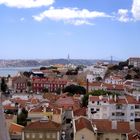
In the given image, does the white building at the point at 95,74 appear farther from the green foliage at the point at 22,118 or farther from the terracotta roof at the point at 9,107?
the green foliage at the point at 22,118

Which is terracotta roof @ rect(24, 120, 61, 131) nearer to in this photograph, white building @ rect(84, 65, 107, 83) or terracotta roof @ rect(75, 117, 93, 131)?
terracotta roof @ rect(75, 117, 93, 131)

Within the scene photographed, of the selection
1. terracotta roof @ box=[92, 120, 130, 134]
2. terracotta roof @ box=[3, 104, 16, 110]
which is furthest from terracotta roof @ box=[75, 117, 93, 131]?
terracotta roof @ box=[3, 104, 16, 110]

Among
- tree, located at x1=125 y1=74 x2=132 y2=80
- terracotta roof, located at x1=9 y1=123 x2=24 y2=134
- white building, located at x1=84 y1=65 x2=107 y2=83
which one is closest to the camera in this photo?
terracotta roof, located at x1=9 y1=123 x2=24 y2=134

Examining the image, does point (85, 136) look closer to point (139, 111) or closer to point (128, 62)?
point (139, 111)

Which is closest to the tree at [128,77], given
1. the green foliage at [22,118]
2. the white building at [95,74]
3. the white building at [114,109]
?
the white building at [95,74]

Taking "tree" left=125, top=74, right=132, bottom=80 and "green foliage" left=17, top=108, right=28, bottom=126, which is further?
"tree" left=125, top=74, right=132, bottom=80

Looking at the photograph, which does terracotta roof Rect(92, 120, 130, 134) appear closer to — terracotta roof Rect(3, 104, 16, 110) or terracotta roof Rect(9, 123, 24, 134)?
terracotta roof Rect(9, 123, 24, 134)

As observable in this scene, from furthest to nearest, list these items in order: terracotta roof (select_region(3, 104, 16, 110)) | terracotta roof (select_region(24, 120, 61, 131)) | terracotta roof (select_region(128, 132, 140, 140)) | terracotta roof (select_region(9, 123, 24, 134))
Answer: terracotta roof (select_region(3, 104, 16, 110)) → terracotta roof (select_region(9, 123, 24, 134)) → terracotta roof (select_region(24, 120, 61, 131)) → terracotta roof (select_region(128, 132, 140, 140))

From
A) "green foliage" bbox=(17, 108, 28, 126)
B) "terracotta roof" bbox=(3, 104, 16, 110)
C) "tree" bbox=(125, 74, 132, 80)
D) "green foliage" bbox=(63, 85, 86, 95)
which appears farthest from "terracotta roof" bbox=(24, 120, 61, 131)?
"tree" bbox=(125, 74, 132, 80)

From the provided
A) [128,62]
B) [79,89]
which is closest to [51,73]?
[128,62]

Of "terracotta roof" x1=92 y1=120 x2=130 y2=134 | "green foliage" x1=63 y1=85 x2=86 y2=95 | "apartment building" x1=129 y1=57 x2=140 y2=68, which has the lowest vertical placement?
"green foliage" x1=63 y1=85 x2=86 y2=95

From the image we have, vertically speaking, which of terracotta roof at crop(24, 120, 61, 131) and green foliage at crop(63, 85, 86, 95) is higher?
terracotta roof at crop(24, 120, 61, 131)
